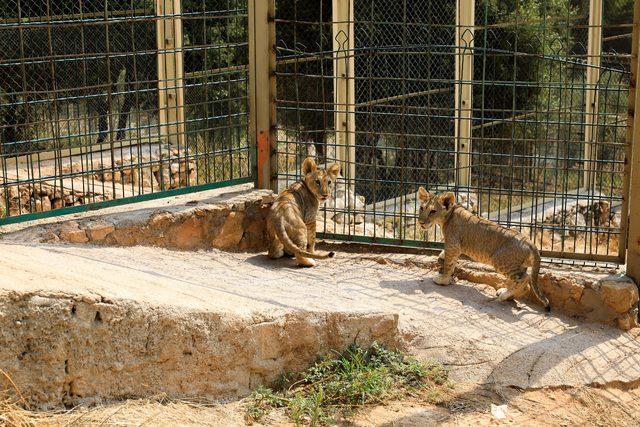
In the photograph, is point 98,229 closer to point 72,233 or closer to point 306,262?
point 72,233

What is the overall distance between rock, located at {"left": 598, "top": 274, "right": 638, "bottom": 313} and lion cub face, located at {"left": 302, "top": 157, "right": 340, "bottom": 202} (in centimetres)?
269

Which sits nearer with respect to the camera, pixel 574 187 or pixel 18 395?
pixel 18 395

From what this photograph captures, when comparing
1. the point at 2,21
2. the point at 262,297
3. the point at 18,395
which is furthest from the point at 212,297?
the point at 2,21

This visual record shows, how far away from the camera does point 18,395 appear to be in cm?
629

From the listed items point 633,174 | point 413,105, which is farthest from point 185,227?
point 413,105

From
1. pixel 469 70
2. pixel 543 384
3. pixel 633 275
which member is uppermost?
pixel 469 70

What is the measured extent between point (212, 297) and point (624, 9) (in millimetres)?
16071

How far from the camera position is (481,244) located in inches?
332

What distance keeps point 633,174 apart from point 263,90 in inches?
145

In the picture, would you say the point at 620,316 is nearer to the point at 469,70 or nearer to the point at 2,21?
the point at 469,70

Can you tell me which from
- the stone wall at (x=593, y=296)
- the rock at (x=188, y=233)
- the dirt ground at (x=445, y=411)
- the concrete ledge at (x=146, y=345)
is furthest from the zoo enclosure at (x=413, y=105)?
the concrete ledge at (x=146, y=345)

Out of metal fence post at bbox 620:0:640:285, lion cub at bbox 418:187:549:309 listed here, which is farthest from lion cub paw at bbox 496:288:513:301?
metal fence post at bbox 620:0:640:285

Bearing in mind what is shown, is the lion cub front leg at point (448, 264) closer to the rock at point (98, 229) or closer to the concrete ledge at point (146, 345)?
the concrete ledge at point (146, 345)

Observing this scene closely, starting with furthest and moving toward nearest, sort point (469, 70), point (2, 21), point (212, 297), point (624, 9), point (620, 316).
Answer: point (624, 9) < point (469, 70) < point (2, 21) < point (620, 316) < point (212, 297)
